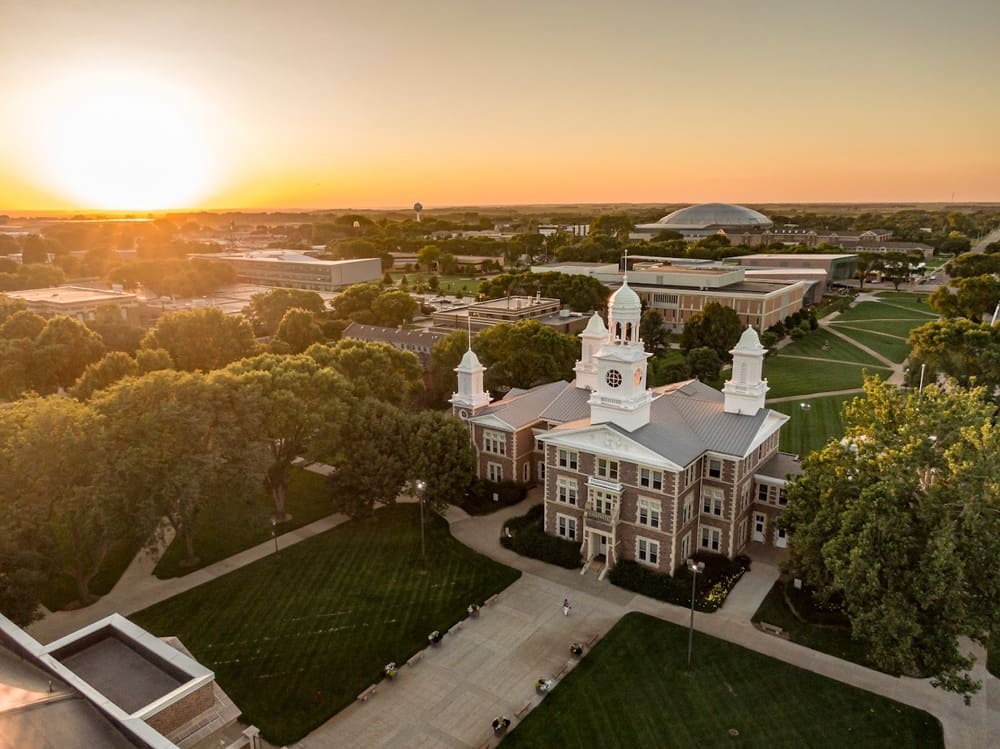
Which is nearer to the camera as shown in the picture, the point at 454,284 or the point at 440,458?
the point at 440,458

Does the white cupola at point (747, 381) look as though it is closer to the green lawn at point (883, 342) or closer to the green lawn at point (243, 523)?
the green lawn at point (243, 523)

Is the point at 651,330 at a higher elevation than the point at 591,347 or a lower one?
lower

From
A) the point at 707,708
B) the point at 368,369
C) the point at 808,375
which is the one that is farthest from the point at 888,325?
the point at 707,708

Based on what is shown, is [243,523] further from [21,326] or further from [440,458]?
[21,326]

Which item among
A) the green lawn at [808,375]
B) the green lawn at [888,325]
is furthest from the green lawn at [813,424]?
the green lawn at [888,325]

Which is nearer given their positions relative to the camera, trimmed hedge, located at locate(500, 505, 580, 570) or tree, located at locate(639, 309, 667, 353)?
trimmed hedge, located at locate(500, 505, 580, 570)

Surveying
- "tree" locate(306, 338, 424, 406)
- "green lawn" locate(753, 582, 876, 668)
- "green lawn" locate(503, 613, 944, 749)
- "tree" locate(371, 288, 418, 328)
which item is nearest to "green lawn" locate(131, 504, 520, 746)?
"green lawn" locate(503, 613, 944, 749)

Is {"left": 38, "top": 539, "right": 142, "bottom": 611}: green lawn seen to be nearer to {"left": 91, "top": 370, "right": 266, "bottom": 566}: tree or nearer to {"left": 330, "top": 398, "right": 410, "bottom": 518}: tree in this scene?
{"left": 91, "top": 370, "right": 266, "bottom": 566}: tree
